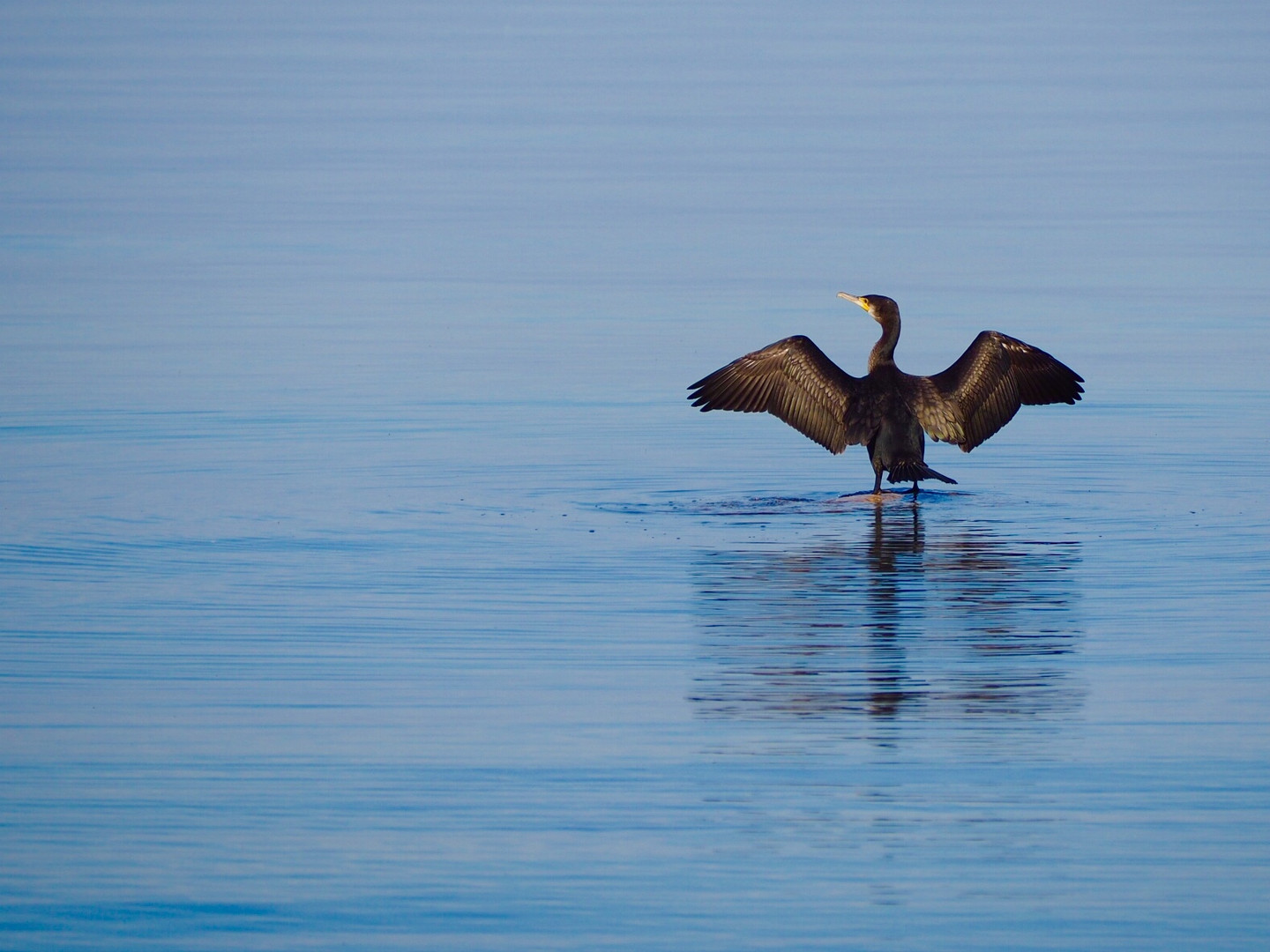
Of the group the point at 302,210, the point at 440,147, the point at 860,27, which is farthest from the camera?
the point at 860,27

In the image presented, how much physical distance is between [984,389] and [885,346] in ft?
2.22

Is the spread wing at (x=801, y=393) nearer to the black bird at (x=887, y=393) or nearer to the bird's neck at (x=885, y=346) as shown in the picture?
the black bird at (x=887, y=393)

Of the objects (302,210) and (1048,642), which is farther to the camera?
(302,210)

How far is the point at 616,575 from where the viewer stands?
40.9ft

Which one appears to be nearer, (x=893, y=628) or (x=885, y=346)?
(x=893, y=628)

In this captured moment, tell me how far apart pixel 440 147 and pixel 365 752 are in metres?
32.8

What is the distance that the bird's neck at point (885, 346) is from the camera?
16.1m

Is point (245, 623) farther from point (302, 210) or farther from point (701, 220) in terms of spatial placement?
point (302, 210)

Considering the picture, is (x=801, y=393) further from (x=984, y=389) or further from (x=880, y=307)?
(x=984, y=389)

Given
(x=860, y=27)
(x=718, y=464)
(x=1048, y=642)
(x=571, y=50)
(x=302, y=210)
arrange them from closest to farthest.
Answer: (x=1048, y=642), (x=718, y=464), (x=302, y=210), (x=571, y=50), (x=860, y=27)

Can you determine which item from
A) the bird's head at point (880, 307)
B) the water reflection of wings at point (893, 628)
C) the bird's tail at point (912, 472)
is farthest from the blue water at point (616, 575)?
the bird's head at point (880, 307)

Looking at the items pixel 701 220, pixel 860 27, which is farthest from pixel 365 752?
pixel 860 27

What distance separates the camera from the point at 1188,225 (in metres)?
29.2

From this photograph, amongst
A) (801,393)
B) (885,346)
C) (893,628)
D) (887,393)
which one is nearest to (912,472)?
(887,393)
